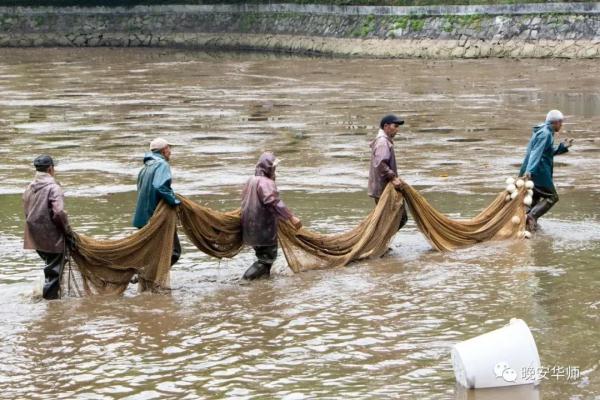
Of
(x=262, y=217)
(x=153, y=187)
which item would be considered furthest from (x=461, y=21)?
(x=153, y=187)

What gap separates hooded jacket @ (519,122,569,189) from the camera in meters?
14.0

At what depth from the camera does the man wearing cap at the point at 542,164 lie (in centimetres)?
1398

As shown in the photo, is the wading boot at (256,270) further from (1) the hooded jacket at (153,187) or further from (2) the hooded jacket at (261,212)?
(1) the hooded jacket at (153,187)

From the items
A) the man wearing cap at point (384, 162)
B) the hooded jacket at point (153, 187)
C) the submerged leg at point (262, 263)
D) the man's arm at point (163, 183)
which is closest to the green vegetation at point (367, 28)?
the man wearing cap at point (384, 162)

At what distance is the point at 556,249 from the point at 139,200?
4613 millimetres

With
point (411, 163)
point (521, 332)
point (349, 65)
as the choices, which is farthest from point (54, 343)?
point (349, 65)

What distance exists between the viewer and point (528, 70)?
34594 mm

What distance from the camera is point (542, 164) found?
46.4ft

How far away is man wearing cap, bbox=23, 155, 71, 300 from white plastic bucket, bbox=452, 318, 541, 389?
4.26 meters

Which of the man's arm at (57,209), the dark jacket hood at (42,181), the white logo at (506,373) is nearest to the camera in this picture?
the white logo at (506,373)

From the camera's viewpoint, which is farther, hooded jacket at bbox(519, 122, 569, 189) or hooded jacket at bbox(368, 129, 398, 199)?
hooded jacket at bbox(519, 122, 569, 189)

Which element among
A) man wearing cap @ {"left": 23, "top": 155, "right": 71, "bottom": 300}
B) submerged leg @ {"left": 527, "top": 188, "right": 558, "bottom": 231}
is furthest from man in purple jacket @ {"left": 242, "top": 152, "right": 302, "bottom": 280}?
submerged leg @ {"left": 527, "top": 188, "right": 558, "bottom": 231}

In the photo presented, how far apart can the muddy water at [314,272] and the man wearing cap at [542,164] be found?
0.31 meters

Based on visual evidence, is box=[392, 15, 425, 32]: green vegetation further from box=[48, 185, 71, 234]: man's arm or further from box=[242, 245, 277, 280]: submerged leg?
box=[48, 185, 71, 234]: man's arm
